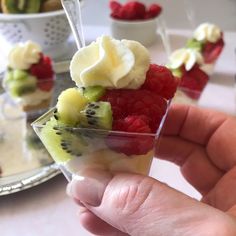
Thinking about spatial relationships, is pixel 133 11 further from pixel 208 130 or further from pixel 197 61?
pixel 208 130

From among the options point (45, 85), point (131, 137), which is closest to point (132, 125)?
point (131, 137)

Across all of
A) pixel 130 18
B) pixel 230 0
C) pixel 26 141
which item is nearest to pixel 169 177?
pixel 26 141

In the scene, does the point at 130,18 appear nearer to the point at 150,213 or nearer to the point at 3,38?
the point at 3,38

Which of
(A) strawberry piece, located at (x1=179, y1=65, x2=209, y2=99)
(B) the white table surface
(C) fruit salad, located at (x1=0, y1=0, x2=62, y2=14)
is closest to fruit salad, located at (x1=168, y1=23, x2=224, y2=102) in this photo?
(A) strawberry piece, located at (x1=179, y1=65, x2=209, y2=99)

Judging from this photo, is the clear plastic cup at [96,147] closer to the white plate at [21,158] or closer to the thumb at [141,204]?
the thumb at [141,204]

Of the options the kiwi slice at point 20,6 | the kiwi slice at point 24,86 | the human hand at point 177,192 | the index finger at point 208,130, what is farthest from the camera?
the kiwi slice at point 20,6

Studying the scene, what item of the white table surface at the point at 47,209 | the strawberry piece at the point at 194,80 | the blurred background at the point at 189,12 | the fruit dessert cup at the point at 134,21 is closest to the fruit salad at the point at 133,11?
the fruit dessert cup at the point at 134,21

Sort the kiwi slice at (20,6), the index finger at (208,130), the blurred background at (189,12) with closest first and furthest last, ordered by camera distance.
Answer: the index finger at (208,130) → the kiwi slice at (20,6) → the blurred background at (189,12)

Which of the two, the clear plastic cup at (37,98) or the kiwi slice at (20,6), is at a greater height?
the kiwi slice at (20,6)
